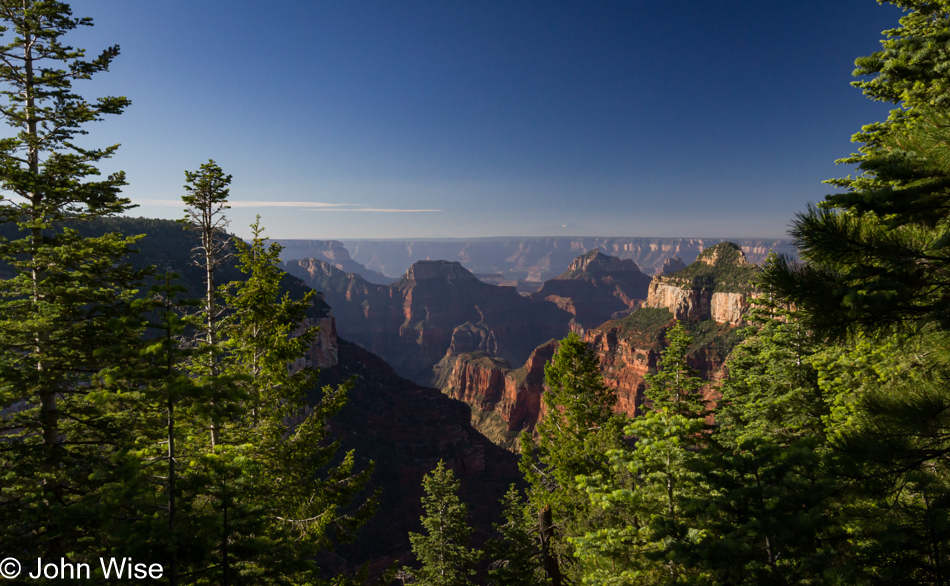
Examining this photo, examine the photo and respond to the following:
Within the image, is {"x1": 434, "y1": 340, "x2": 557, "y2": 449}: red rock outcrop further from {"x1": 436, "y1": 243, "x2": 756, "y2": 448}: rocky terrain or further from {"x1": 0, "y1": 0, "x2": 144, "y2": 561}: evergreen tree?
{"x1": 0, "y1": 0, "x2": 144, "y2": 561}: evergreen tree

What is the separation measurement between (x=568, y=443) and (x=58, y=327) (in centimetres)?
1519

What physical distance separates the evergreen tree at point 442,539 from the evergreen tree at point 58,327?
55.2 feet

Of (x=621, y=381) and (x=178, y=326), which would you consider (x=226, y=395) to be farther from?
(x=621, y=381)

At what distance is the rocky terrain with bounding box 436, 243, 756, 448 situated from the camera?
3659 inches

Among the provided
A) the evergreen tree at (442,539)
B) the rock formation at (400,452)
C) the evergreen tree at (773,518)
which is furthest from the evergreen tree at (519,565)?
the rock formation at (400,452)

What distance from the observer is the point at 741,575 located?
6.24 metres

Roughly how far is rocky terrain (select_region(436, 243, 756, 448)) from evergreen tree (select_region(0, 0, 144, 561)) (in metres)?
97.8

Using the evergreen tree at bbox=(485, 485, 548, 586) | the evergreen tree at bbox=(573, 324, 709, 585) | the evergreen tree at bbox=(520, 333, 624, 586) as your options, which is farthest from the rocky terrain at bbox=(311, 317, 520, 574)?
the evergreen tree at bbox=(573, 324, 709, 585)

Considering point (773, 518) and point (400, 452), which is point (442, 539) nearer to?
point (773, 518)

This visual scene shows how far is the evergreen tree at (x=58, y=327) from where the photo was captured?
268 inches

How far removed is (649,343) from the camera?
358 feet

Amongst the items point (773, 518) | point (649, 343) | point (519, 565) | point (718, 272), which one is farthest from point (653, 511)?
point (718, 272)

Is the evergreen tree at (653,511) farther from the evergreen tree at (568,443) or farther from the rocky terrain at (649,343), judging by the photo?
the rocky terrain at (649,343)

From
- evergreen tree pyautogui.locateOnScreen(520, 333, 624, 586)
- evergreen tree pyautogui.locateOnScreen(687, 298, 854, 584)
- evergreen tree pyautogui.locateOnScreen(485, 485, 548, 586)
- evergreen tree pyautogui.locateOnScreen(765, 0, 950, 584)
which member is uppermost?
evergreen tree pyautogui.locateOnScreen(765, 0, 950, 584)
